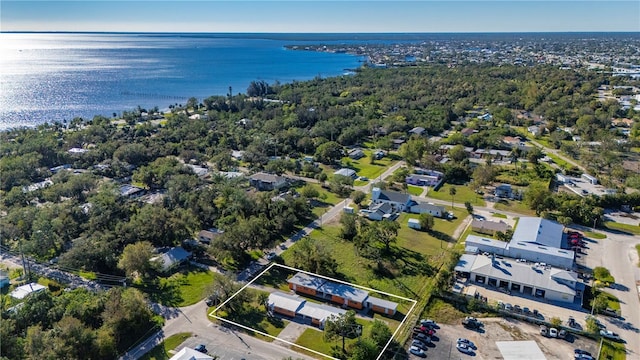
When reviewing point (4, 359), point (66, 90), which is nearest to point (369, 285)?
point (4, 359)

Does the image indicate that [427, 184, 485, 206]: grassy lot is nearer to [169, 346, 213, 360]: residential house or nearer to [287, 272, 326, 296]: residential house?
[287, 272, 326, 296]: residential house

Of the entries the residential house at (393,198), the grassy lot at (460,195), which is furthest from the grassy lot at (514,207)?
the residential house at (393,198)

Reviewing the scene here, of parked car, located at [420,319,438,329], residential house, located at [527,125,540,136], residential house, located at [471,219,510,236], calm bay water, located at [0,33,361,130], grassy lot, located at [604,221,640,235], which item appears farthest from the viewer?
calm bay water, located at [0,33,361,130]

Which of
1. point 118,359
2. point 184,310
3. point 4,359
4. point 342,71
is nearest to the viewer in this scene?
point 4,359

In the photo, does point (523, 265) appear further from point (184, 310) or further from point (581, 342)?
point (184, 310)

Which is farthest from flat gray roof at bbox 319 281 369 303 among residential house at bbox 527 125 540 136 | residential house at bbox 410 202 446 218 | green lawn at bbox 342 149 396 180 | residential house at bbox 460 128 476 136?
residential house at bbox 527 125 540 136

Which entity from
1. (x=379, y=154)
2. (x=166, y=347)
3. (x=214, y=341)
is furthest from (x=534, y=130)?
(x=166, y=347)

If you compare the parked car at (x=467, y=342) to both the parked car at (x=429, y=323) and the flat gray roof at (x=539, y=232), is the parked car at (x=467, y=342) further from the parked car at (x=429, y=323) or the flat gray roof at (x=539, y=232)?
the flat gray roof at (x=539, y=232)

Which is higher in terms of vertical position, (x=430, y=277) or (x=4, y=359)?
(x=4, y=359)
